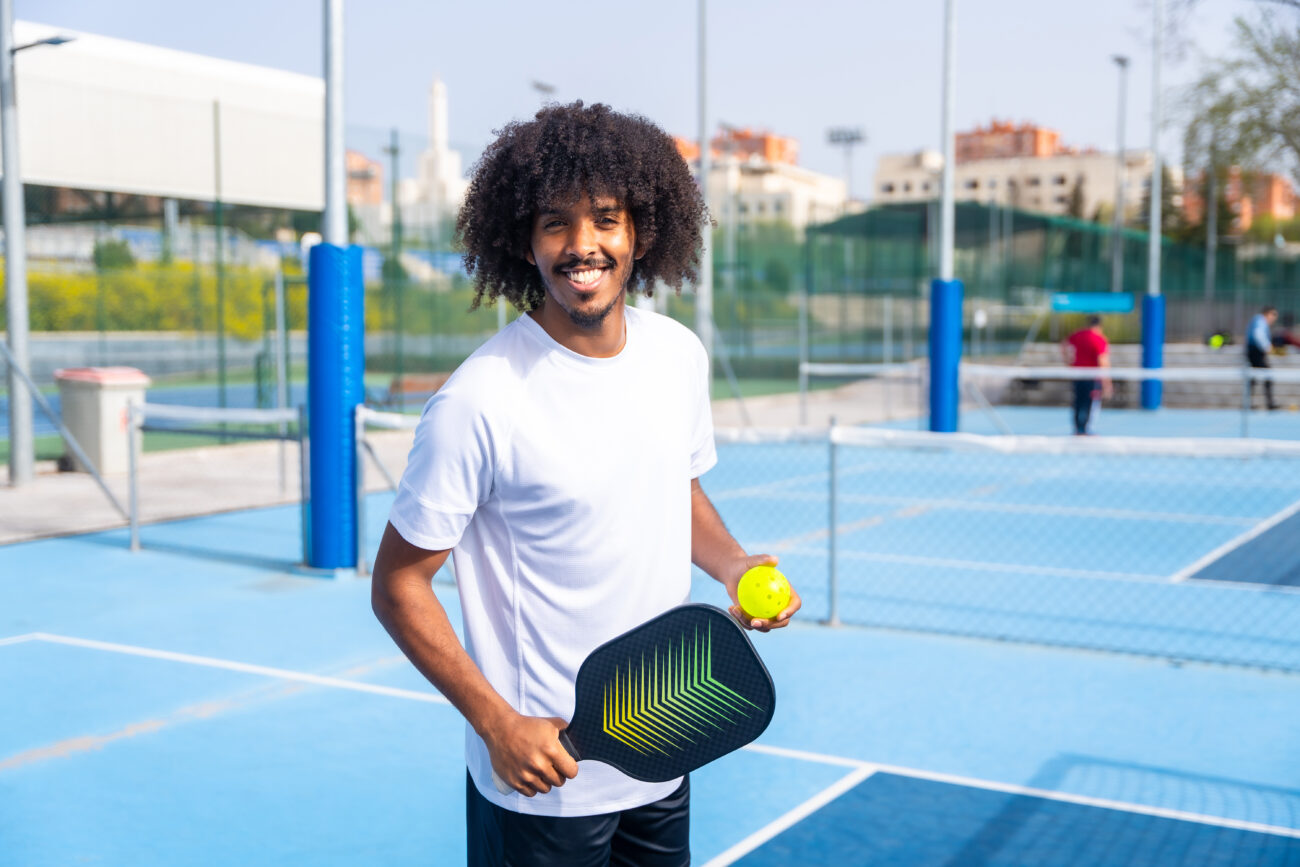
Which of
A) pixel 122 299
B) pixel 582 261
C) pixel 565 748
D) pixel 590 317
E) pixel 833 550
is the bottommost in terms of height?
pixel 833 550

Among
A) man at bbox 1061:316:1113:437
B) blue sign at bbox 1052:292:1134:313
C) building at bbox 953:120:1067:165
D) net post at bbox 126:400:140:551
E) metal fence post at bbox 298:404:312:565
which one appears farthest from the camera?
building at bbox 953:120:1067:165

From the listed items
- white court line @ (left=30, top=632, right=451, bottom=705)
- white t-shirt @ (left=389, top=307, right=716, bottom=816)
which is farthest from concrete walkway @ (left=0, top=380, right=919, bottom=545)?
white t-shirt @ (left=389, top=307, right=716, bottom=816)

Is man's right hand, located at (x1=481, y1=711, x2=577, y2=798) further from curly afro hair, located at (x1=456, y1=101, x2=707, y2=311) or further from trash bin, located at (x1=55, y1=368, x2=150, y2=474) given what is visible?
trash bin, located at (x1=55, y1=368, x2=150, y2=474)

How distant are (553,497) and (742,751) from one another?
11.0ft

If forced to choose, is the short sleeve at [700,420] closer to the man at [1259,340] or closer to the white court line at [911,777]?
the white court line at [911,777]

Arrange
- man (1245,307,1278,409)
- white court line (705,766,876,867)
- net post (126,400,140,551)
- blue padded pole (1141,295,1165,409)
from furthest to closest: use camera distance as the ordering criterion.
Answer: blue padded pole (1141,295,1165,409) < man (1245,307,1278,409) < net post (126,400,140,551) < white court line (705,766,876,867)

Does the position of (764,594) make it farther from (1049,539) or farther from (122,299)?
(122,299)

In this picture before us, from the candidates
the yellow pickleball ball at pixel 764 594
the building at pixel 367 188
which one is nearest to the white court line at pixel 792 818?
the yellow pickleball ball at pixel 764 594

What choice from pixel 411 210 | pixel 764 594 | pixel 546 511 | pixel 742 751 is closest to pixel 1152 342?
pixel 411 210

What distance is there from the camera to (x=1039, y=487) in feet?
44.5

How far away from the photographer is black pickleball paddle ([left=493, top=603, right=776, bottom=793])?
6.95 ft

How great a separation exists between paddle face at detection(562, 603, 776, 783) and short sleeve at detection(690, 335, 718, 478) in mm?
567

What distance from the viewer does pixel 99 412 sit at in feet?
45.9

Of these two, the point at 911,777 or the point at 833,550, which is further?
the point at 833,550
